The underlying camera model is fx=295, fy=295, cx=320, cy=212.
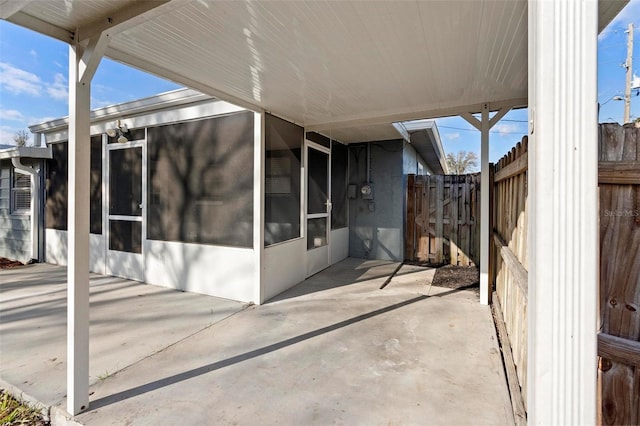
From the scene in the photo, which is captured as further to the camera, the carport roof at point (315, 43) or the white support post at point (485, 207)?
the white support post at point (485, 207)

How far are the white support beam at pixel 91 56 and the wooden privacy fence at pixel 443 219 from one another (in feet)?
18.6

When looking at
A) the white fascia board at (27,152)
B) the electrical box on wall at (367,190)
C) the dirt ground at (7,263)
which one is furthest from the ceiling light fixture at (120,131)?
the electrical box on wall at (367,190)

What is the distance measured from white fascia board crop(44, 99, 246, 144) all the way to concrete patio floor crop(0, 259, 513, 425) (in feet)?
8.48

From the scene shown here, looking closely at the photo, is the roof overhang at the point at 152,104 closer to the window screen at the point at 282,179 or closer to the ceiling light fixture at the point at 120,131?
the ceiling light fixture at the point at 120,131

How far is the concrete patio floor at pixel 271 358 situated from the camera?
1.93 metres

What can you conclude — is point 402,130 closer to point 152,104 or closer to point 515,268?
point 515,268

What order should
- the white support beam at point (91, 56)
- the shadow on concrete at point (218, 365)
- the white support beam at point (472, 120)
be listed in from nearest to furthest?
the white support beam at point (91, 56)
the shadow on concrete at point (218, 365)
the white support beam at point (472, 120)

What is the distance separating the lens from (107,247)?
17.2 ft

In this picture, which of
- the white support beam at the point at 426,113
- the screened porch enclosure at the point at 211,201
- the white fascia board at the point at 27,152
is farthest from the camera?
the white fascia board at the point at 27,152

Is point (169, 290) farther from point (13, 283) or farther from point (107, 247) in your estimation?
point (13, 283)

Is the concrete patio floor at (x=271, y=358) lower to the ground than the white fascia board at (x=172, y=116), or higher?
lower

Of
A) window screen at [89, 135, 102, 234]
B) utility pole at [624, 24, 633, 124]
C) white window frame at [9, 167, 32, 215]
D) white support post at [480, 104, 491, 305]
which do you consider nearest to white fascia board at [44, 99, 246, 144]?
window screen at [89, 135, 102, 234]

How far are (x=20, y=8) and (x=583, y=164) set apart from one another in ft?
8.65


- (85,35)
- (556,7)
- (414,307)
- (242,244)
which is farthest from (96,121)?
(556,7)
